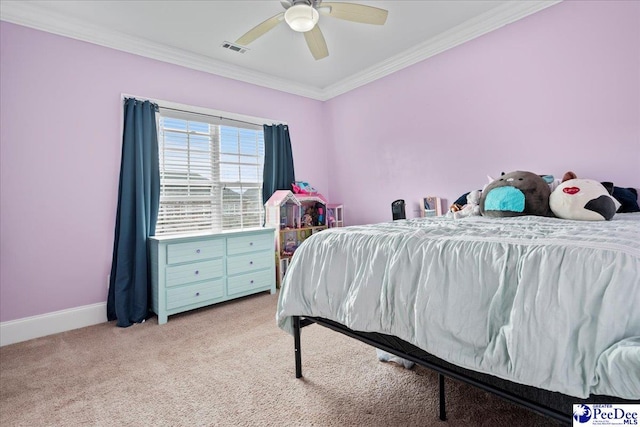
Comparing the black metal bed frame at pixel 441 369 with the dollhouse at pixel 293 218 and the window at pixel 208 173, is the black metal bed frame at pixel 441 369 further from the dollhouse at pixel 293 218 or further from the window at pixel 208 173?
the window at pixel 208 173

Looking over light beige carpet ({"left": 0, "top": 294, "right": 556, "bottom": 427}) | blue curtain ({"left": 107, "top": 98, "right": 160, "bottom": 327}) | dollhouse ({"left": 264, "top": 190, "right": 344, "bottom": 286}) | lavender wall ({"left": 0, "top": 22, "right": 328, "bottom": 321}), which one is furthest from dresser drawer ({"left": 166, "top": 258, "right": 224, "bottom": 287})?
dollhouse ({"left": 264, "top": 190, "right": 344, "bottom": 286})

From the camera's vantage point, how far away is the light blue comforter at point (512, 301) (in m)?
0.75

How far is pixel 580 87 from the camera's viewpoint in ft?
A: 7.60

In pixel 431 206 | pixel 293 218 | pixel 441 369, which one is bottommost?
pixel 441 369

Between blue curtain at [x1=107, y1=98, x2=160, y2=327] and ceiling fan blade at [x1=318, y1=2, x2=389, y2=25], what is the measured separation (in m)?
1.91

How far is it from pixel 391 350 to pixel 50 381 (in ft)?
6.37

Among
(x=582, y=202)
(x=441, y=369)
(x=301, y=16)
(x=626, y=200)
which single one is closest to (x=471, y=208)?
(x=582, y=202)

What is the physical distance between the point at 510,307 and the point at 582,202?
1352mm

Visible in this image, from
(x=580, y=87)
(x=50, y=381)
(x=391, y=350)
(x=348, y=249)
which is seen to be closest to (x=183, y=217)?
(x=50, y=381)

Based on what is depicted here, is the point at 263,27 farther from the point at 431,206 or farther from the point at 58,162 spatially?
the point at 431,206

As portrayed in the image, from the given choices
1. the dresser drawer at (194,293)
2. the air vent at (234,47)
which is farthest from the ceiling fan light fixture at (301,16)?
the dresser drawer at (194,293)

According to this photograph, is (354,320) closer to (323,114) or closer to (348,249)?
(348,249)

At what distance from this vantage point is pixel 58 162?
2590 millimetres

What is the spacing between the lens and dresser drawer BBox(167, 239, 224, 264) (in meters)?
2.76
